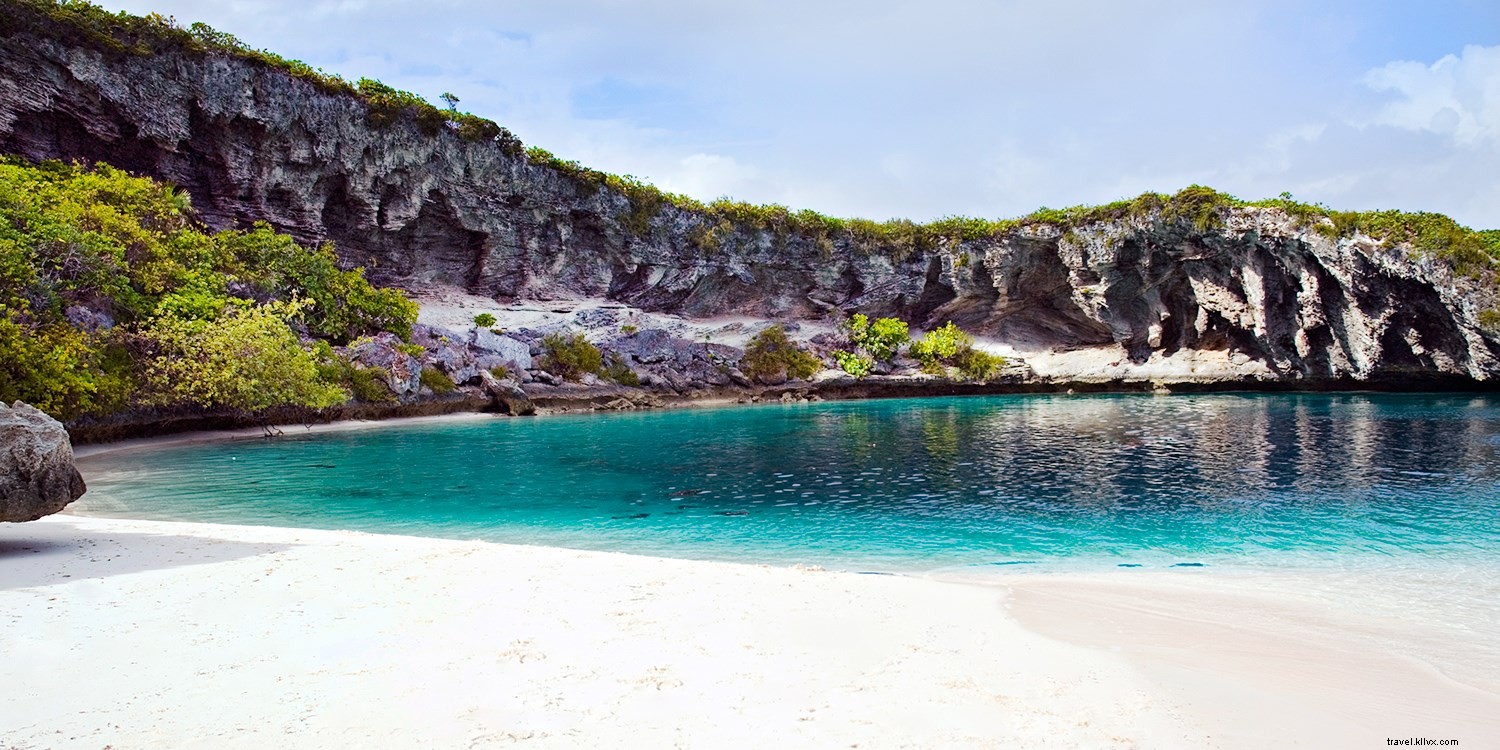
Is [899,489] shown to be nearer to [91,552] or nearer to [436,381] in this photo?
[91,552]

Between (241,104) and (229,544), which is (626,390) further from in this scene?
(229,544)

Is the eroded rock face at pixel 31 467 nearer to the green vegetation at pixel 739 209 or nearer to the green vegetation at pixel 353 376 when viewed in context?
the green vegetation at pixel 353 376

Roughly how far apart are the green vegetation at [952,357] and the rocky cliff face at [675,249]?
5153mm

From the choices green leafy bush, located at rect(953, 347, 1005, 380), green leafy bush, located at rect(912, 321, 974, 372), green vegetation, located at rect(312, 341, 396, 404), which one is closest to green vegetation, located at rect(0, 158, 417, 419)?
green vegetation, located at rect(312, 341, 396, 404)

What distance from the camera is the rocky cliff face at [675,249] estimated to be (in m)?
38.8

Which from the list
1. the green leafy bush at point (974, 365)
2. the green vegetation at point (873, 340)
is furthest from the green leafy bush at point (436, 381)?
the green leafy bush at point (974, 365)

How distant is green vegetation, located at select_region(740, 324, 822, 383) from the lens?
54.3 meters

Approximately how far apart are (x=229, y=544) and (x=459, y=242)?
146 feet

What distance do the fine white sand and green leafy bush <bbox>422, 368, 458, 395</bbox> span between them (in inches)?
1201

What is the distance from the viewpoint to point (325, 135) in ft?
143

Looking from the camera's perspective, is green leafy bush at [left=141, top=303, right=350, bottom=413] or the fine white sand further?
green leafy bush at [left=141, top=303, right=350, bottom=413]

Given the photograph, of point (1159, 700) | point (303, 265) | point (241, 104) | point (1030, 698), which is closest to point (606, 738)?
point (1030, 698)

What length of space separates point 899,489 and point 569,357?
3232 cm

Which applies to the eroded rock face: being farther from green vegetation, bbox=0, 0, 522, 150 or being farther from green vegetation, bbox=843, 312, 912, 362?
green vegetation, bbox=843, 312, 912, 362
